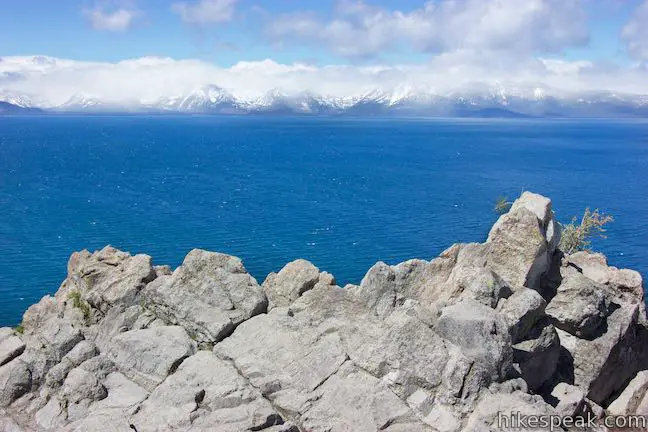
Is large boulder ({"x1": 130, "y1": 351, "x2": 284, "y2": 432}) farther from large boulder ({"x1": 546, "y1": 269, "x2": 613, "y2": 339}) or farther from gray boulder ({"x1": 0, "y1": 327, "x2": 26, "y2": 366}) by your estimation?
large boulder ({"x1": 546, "y1": 269, "x2": 613, "y2": 339})

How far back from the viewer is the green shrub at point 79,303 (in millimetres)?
35031

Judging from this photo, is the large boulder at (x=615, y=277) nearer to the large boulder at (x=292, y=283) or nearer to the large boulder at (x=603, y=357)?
the large boulder at (x=603, y=357)

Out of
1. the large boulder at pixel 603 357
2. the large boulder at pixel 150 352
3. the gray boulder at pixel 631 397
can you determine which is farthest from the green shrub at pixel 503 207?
the large boulder at pixel 150 352

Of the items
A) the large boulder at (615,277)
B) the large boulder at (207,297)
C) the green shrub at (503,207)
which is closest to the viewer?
the large boulder at (207,297)

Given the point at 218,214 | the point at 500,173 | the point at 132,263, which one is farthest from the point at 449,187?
the point at 132,263

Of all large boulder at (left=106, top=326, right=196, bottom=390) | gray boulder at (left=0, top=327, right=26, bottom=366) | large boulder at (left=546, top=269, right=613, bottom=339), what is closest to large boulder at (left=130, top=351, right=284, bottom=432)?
large boulder at (left=106, top=326, right=196, bottom=390)

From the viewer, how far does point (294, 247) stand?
8406 cm

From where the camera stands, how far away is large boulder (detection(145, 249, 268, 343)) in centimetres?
2894

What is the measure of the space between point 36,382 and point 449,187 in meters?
118

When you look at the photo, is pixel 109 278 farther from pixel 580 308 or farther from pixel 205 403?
pixel 580 308

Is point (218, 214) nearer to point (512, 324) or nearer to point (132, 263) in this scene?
point (132, 263)

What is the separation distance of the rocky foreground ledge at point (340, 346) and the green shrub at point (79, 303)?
0.29 ft

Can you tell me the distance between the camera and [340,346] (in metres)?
26.6

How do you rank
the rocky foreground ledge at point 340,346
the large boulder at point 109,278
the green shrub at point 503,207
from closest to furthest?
the rocky foreground ledge at point 340,346
the large boulder at point 109,278
the green shrub at point 503,207
